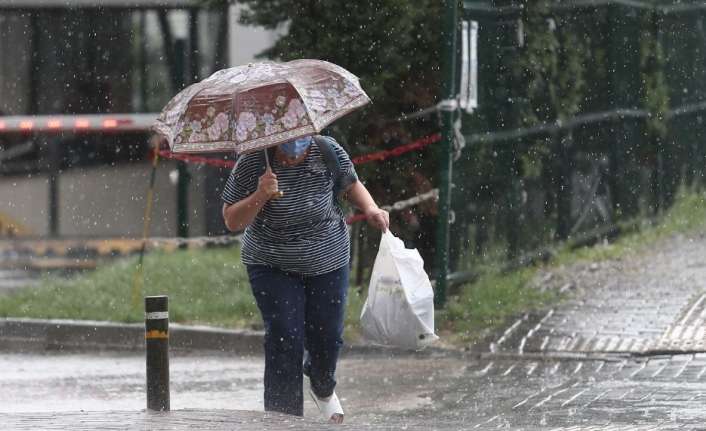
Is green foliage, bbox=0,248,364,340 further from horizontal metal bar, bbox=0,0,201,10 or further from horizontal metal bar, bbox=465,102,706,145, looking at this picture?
horizontal metal bar, bbox=0,0,201,10

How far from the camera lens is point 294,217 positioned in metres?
7.25

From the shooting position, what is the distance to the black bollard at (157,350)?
25.0 feet

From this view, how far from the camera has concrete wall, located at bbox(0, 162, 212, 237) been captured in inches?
713

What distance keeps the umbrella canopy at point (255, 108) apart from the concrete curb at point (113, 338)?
382 centimetres

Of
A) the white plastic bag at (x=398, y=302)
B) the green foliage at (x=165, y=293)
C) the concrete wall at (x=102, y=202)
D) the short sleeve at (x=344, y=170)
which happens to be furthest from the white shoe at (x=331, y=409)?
the concrete wall at (x=102, y=202)

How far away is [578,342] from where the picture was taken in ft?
34.4

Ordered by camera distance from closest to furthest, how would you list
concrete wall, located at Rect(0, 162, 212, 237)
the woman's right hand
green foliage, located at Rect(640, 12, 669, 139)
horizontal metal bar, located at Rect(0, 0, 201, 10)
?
1. the woman's right hand
2. green foliage, located at Rect(640, 12, 669, 139)
3. horizontal metal bar, located at Rect(0, 0, 201, 10)
4. concrete wall, located at Rect(0, 162, 212, 237)

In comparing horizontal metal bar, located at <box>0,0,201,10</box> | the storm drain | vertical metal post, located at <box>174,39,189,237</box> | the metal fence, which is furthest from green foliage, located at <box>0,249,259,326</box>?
horizontal metal bar, located at <box>0,0,201,10</box>

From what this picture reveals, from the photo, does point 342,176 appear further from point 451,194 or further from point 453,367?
point 451,194

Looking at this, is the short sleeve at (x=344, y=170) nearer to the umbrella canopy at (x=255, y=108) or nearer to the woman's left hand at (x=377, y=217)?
the woman's left hand at (x=377, y=217)

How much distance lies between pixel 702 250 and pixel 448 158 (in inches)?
136

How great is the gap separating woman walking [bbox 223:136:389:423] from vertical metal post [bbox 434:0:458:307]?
12.8 feet

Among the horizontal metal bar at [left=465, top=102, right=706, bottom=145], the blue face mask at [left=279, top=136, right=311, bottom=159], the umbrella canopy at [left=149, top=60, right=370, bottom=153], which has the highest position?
the umbrella canopy at [left=149, top=60, right=370, bottom=153]

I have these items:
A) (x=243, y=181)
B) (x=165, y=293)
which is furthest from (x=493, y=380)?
(x=165, y=293)
